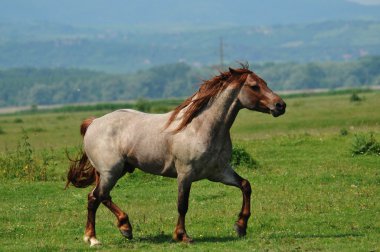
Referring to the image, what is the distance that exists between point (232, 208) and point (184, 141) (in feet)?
13.2

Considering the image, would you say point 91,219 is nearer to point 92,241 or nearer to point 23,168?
point 92,241

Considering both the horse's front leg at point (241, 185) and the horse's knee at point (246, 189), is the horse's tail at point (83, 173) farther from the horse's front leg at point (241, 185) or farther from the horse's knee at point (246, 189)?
the horse's knee at point (246, 189)

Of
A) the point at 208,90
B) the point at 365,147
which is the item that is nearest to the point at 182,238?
the point at 208,90

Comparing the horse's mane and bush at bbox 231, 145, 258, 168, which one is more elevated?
the horse's mane

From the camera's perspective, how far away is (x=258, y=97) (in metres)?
15.2

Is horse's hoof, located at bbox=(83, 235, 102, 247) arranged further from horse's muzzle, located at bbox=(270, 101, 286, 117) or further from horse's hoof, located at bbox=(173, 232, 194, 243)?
horse's muzzle, located at bbox=(270, 101, 286, 117)

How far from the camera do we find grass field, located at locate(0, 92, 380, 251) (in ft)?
49.9

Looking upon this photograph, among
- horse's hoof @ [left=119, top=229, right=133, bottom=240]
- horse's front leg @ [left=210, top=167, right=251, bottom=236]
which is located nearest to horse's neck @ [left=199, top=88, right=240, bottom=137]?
horse's front leg @ [left=210, top=167, right=251, bottom=236]

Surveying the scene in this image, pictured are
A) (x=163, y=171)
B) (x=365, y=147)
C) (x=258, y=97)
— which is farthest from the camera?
(x=365, y=147)

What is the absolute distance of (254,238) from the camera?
1530 centimetres

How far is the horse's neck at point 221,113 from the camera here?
15.2m

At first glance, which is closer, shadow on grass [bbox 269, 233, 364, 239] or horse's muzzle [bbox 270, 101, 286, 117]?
horse's muzzle [bbox 270, 101, 286, 117]

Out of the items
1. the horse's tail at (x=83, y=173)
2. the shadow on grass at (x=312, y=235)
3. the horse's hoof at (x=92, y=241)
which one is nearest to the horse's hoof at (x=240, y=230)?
the shadow on grass at (x=312, y=235)

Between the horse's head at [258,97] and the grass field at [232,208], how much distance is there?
186cm
